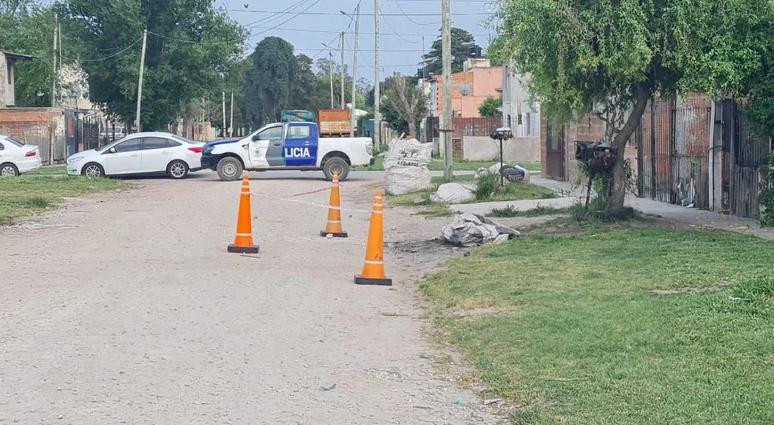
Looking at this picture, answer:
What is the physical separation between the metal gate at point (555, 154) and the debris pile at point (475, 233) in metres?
13.5

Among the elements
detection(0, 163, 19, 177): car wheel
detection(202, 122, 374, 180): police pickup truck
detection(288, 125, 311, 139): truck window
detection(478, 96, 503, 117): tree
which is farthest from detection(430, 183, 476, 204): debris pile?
detection(478, 96, 503, 117): tree

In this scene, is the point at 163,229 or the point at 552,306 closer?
the point at 552,306

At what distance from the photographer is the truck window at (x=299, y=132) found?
110ft

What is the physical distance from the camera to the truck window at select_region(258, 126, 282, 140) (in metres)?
33.7

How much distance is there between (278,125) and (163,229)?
16.6m

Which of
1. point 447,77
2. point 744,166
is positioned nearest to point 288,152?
point 447,77

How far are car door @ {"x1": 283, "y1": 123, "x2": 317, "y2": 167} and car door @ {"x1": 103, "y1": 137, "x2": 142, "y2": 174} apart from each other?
4793 mm

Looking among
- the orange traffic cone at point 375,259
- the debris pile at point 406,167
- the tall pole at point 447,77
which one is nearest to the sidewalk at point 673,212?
the debris pile at point 406,167

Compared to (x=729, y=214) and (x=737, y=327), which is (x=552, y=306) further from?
(x=729, y=214)

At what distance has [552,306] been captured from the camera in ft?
31.9

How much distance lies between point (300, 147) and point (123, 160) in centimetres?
572

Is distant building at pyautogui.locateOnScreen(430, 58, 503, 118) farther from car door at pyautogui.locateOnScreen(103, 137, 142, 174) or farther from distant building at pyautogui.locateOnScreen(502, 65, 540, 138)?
car door at pyautogui.locateOnScreen(103, 137, 142, 174)

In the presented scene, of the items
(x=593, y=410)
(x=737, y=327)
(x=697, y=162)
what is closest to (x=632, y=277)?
(x=737, y=327)

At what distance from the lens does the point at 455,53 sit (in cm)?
11606
